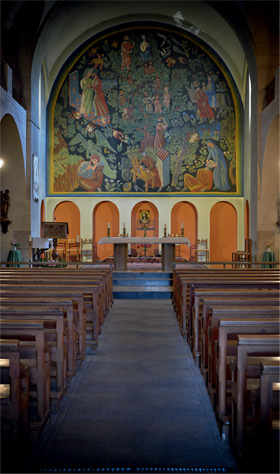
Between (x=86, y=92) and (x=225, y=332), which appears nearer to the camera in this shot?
(x=225, y=332)

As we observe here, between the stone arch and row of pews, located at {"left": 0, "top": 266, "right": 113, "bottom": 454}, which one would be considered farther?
the stone arch

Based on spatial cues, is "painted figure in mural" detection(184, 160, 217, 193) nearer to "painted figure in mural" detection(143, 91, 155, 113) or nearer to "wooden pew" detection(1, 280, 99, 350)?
"painted figure in mural" detection(143, 91, 155, 113)

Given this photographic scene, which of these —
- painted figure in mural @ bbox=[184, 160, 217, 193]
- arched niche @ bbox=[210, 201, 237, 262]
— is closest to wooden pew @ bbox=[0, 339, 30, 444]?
painted figure in mural @ bbox=[184, 160, 217, 193]

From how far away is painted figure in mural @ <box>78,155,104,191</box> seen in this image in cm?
1731

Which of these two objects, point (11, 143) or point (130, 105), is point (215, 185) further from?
point (11, 143)

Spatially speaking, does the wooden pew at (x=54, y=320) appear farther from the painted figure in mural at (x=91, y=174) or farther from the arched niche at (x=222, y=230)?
the arched niche at (x=222, y=230)

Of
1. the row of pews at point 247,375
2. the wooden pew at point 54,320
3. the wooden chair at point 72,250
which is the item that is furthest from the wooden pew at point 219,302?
the wooden chair at point 72,250

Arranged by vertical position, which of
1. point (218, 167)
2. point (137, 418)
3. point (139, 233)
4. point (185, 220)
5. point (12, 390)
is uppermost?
point (218, 167)

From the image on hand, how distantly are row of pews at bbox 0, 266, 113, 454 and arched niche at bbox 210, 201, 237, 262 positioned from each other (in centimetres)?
1359

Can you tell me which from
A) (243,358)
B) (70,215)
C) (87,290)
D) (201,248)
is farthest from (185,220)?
(243,358)

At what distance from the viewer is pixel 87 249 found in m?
17.6

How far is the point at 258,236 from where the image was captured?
42.9 feet

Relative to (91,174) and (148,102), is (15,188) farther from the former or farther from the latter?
(148,102)

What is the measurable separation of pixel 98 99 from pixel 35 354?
633 inches
